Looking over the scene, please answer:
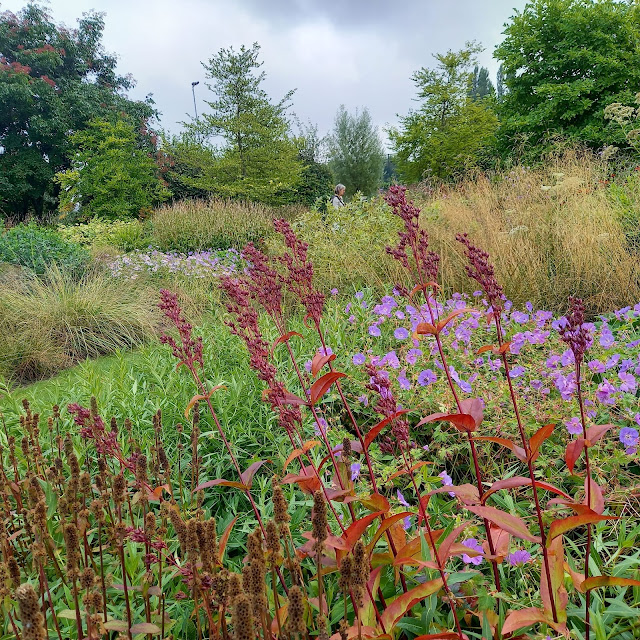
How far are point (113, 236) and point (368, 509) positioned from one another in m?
10.9

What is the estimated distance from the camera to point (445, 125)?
59.9ft

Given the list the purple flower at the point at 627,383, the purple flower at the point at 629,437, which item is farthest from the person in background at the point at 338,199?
the purple flower at the point at 629,437

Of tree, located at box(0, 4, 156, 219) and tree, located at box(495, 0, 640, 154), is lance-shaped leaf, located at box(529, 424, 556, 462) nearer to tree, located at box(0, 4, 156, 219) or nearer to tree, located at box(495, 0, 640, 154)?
tree, located at box(495, 0, 640, 154)

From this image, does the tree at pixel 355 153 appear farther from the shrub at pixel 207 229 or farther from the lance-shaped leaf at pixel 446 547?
the lance-shaped leaf at pixel 446 547

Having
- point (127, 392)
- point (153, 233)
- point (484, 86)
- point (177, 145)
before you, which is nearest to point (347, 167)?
point (177, 145)

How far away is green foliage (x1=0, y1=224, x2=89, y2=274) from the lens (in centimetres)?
694

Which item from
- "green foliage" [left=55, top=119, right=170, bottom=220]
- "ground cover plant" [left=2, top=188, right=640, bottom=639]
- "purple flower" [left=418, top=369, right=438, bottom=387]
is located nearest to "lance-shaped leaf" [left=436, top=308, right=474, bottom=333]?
"ground cover plant" [left=2, top=188, right=640, bottom=639]

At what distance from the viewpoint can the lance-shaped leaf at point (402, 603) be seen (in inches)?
39.0

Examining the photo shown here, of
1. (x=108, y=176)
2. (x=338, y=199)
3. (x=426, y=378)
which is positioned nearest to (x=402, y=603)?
(x=426, y=378)

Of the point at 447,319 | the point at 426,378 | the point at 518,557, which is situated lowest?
the point at 518,557

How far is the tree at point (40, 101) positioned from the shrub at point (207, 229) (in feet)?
36.3

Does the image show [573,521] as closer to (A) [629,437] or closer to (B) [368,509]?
(B) [368,509]

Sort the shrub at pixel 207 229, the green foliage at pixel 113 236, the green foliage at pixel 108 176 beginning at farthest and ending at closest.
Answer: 1. the green foliage at pixel 108 176
2. the shrub at pixel 207 229
3. the green foliage at pixel 113 236

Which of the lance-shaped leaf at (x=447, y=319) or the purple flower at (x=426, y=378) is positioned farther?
the purple flower at (x=426, y=378)
